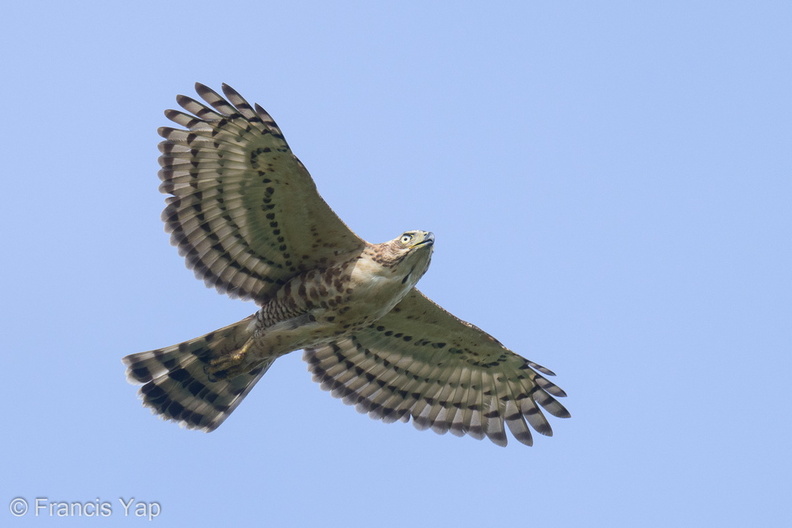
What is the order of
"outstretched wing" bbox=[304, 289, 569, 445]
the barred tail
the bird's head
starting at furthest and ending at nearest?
"outstretched wing" bbox=[304, 289, 569, 445]
the barred tail
the bird's head

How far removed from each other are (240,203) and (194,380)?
86.4 inches

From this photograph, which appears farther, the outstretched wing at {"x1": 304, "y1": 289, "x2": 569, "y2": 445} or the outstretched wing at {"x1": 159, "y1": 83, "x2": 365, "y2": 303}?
the outstretched wing at {"x1": 304, "y1": 289, "x2": 569, "y2": 445}

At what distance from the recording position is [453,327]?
1224cm

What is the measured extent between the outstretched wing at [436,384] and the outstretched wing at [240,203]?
1.55 meters

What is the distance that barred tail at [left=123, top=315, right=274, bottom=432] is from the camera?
11.8m

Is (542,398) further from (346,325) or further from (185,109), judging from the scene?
(185,109)

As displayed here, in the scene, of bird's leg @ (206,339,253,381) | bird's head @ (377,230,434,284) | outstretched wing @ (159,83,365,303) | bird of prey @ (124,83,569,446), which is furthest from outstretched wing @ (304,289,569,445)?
bird's head @ (377,230,434,284)

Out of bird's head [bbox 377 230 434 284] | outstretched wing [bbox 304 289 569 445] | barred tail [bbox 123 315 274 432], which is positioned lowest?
barred tail [bbox 123 315 274 432]

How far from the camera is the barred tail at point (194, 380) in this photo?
11773 millimetres

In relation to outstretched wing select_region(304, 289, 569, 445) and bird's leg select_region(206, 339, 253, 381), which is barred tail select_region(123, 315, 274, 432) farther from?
outstretched wing select_region(304, 289, 569, 445)

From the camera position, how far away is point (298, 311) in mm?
11461

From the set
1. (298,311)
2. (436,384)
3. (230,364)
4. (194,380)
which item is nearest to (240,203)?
(298,311)

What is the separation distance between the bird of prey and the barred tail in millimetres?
14

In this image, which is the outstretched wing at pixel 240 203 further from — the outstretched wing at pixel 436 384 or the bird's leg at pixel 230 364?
the outstretched wing at pixel 436 384
